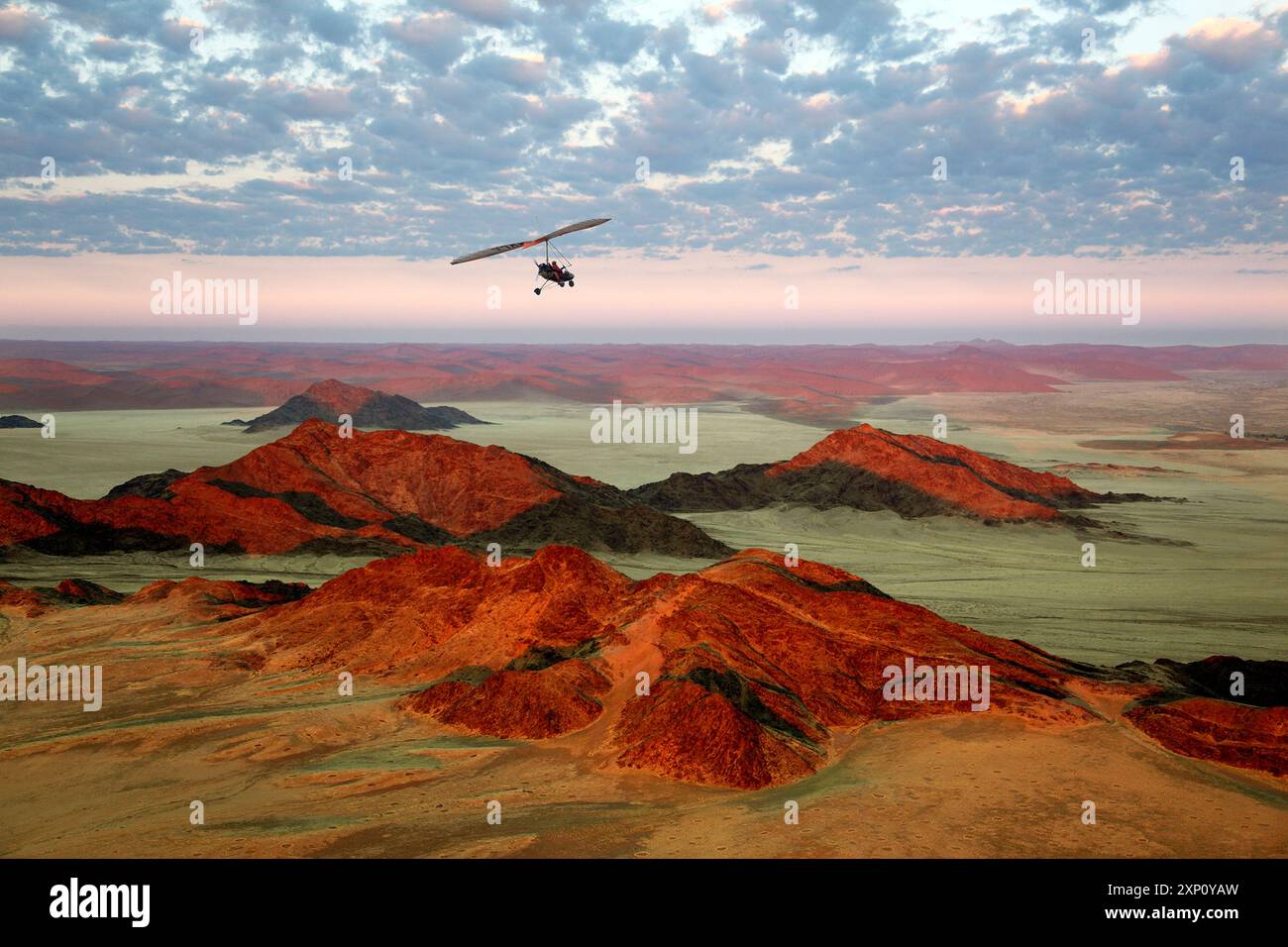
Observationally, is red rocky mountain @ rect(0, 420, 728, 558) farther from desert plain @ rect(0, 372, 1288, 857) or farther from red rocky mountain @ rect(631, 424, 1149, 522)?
red rocky mountain @ rect(631, 424, 1149, 522)

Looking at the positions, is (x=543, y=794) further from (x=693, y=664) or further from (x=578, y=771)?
(x=693, y=664)

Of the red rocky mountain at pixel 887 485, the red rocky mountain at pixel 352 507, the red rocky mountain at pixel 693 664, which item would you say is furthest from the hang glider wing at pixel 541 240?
the red rocky mountain at pixel 887 485

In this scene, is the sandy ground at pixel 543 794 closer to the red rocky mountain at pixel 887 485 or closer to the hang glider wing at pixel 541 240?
the hang glider wing at pixel 541 240

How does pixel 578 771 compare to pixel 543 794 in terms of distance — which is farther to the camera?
pixel 578 771

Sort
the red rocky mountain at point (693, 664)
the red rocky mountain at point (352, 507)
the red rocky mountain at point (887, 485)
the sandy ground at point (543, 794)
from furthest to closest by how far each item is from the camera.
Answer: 1. the red rocky mountain at point (887, 485)
2. the red rocky mountain at point (352, 507)
3. the red rocky mountain at point (693, 664)
4. the sandy ground at point (543, 794)

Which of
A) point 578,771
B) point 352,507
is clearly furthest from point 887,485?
point 578,771

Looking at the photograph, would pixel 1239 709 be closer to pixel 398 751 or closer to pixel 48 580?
pixel 398 751

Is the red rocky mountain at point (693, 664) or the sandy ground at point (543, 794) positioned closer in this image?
the sandy ground at point (543, 794)

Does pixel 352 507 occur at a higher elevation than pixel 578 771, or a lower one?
higher

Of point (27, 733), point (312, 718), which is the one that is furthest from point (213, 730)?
point (27, 733)

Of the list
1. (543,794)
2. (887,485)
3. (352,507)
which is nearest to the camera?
(543,794)

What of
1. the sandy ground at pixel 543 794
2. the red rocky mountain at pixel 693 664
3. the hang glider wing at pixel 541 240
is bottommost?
the sandy ground at pixel 543 794
